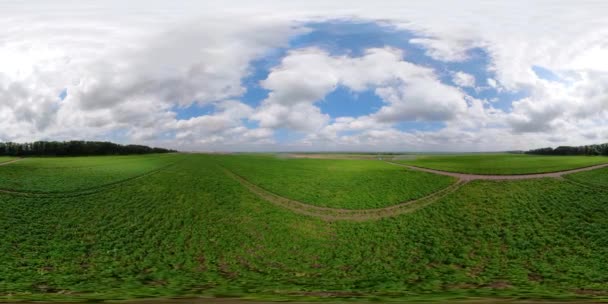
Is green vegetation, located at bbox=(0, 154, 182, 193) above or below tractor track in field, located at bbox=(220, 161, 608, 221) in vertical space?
above

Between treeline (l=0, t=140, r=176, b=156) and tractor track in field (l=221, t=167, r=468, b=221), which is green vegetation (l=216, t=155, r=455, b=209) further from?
treeline (l=0, t=140, r=176, b=156)

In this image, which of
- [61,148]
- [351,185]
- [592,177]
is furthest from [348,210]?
[61,148]

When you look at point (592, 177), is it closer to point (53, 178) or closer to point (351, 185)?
point (351, 185)


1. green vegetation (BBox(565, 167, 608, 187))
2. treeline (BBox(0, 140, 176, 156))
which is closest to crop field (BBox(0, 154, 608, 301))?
green vegetation (BBox(565, 167, 608, 187))

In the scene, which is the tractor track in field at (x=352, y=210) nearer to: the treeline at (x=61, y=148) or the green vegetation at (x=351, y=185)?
the green vegetation at (x=351, y=185)

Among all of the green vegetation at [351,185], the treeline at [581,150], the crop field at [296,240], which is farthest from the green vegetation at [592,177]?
the treeline at [581,150]

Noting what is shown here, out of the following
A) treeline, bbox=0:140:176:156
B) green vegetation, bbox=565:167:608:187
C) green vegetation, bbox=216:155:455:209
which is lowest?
green vegetation, bbox=216:155:455:209
